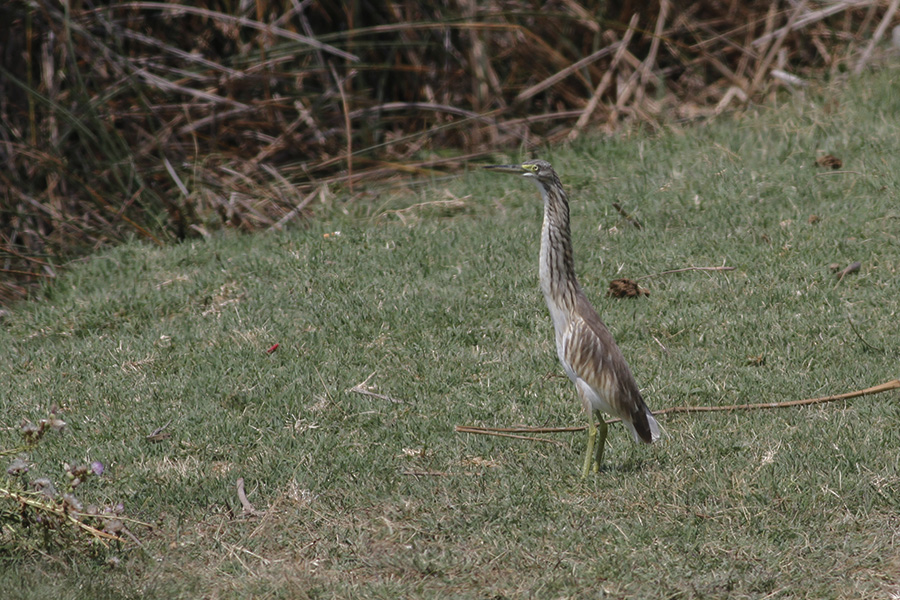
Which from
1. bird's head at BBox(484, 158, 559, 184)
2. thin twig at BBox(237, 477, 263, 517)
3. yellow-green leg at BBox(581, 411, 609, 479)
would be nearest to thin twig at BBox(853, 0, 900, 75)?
bird's head at BBox(484, 158, 559, 184)

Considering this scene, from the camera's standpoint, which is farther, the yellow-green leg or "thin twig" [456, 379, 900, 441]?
"thin twig" [456, 379, 900, 441]

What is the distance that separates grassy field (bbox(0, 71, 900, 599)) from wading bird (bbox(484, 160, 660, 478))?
0.99ft

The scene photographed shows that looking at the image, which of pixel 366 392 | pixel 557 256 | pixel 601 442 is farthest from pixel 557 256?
pixel 366 392

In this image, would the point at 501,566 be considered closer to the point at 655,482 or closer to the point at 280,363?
the point at 655,482

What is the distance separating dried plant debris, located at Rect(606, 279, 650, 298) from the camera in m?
6.55

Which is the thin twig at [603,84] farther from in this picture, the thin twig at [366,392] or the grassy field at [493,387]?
the thin twig at [366,392]

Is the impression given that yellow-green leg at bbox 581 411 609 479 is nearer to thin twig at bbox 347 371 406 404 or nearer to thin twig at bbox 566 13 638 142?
thin twig at bbox 347 371 406 404

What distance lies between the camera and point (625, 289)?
6543 mm

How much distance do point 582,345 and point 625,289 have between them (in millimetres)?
2002

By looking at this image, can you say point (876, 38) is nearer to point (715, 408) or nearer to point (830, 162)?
point (830, 162)

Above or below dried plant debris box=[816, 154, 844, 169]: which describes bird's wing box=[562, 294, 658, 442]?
above

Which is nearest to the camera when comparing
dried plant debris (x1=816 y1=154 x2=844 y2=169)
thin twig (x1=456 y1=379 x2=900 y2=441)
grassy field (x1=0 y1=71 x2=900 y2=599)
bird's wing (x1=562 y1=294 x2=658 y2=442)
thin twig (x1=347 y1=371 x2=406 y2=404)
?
grassy field (x1=0 y1=71 x2=900 y2=599)

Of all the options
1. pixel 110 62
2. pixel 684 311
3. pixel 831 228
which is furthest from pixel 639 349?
pixel 110 62

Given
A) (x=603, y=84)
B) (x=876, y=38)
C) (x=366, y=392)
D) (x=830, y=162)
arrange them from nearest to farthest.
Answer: (x=366, y=392) < (x=830, y=162) < (x=876, y=38) < (x=603, y=84)
